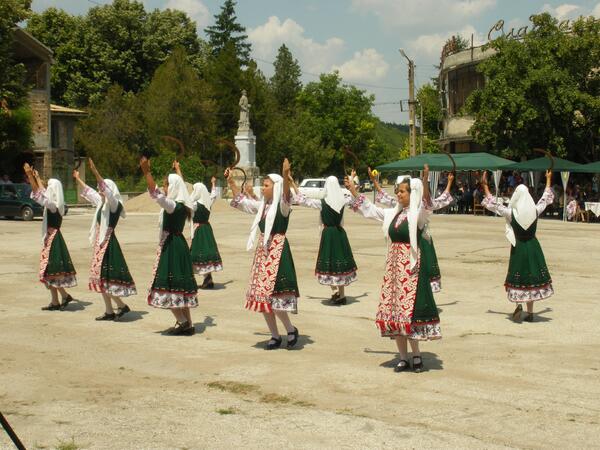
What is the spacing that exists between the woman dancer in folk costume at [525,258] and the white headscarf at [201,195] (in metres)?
5.18

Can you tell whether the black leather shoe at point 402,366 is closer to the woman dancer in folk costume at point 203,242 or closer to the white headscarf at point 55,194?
the white headscarf at point 55,194

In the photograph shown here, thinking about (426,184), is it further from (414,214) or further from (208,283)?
(208,283)

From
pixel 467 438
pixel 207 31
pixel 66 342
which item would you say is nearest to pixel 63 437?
pixel 467 438

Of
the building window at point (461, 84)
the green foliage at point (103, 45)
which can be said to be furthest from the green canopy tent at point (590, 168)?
the green foliage at point (103, 45)

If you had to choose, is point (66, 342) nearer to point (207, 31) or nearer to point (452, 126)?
point (452, 126)

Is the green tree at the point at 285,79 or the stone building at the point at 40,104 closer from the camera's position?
the stone building at the point at 40,104

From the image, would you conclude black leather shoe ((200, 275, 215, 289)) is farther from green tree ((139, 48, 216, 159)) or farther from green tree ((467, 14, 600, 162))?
green tree ((139, 48, 216, 159))

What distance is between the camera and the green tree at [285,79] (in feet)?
303

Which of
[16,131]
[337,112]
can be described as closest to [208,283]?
[16,131]

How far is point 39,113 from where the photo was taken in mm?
47969

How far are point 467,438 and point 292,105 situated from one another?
85661mm

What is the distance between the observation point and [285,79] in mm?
92938

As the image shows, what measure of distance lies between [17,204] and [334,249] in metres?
23.2

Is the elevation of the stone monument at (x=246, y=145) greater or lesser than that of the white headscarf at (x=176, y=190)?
greater
